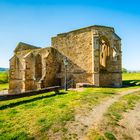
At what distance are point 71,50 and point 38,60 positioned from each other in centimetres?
565

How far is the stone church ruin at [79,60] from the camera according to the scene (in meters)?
23.8

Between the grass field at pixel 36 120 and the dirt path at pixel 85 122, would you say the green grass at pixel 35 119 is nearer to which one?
the grass field at pixel 36 120

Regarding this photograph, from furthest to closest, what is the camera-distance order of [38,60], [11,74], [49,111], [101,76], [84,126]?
[11,74] → [38,60] → [101,76] → [49,111] → [84,126]

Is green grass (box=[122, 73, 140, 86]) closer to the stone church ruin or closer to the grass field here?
the stone church ruin

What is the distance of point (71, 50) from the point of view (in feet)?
85.0

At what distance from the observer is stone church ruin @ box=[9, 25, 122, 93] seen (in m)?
23.8

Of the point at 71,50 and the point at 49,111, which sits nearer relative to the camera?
the point at 49,111

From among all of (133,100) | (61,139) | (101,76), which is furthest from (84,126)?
(101,76)

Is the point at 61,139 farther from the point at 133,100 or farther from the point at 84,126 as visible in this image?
the point at 133,100

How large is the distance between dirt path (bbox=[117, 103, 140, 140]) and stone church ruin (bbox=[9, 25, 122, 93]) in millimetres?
11942

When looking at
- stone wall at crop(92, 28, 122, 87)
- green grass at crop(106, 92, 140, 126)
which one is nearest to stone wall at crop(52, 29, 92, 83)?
stone wall at crop(92, 28, 122, 87)

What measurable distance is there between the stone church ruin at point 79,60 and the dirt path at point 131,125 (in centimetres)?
1194

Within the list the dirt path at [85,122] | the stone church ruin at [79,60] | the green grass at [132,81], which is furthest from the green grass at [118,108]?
the green grass at [132,81]

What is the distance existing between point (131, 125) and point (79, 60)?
16.2 meters
